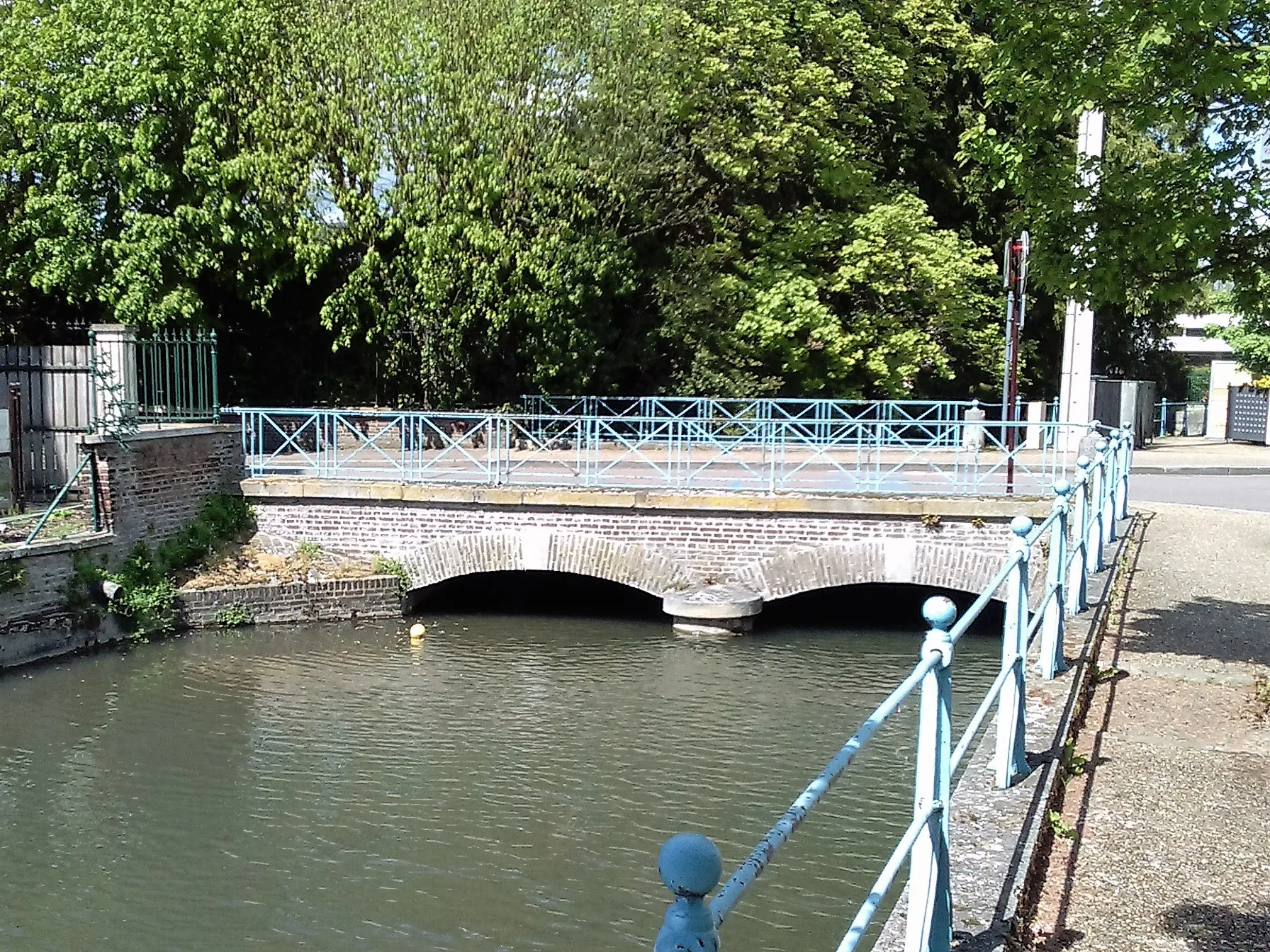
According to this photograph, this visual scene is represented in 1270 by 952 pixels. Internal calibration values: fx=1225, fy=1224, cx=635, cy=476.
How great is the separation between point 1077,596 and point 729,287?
1461 cm

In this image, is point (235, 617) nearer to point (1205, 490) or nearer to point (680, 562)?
point (680, 562)

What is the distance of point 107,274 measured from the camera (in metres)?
17.8

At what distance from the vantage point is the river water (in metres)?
6.93

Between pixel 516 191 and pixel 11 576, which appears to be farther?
pixel 516 191

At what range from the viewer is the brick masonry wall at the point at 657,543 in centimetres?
1329

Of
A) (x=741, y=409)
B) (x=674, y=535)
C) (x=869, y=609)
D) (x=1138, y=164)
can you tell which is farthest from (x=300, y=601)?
(x=741, y=409)

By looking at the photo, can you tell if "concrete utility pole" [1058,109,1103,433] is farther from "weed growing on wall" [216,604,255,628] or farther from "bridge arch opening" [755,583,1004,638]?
"weed growing on wall" [216,604,255,628]

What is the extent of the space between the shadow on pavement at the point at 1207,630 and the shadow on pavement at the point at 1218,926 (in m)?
3.54

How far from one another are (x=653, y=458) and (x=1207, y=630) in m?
11.0

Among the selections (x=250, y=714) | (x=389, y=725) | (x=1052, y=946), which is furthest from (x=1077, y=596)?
(x=250, y=714)

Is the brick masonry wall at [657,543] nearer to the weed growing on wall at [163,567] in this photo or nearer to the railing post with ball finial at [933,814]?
the weed growing on wall at [163,567]

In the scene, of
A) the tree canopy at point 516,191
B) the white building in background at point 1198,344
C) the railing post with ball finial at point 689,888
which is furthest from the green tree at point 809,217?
the white building in background at point 1198,344

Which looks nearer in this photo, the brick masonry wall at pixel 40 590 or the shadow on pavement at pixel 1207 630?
the shadow on pavement at pixel 1207 630

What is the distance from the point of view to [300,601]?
46.2ft
